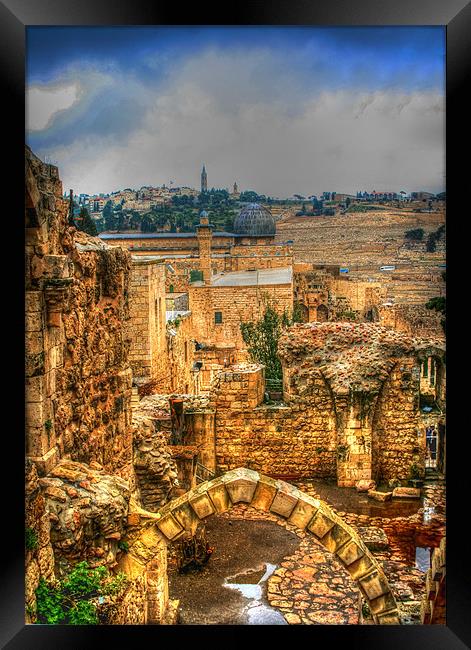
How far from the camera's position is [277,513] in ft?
17.3

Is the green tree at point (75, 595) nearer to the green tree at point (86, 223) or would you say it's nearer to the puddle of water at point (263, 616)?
the puddle of water at point (263, 616)

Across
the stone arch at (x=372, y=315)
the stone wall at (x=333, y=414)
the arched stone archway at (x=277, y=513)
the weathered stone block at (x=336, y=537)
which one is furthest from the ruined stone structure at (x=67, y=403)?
the stone arch at (x=372, y=315)

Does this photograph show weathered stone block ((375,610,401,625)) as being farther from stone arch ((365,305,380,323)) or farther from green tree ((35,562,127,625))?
stone arch ((365,305,380,323))

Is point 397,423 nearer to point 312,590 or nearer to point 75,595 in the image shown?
point 312,590

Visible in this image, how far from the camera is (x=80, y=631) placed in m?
5.06

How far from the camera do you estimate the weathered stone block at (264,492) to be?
17.0ft

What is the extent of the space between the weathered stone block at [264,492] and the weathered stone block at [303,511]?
20 centimetres

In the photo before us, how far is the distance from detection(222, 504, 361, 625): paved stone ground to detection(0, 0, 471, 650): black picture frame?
1.20 meters

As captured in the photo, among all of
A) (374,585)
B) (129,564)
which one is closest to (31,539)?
(129,564)

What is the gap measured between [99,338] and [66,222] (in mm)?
1091

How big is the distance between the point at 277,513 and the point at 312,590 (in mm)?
1798

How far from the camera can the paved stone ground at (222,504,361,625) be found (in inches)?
242
